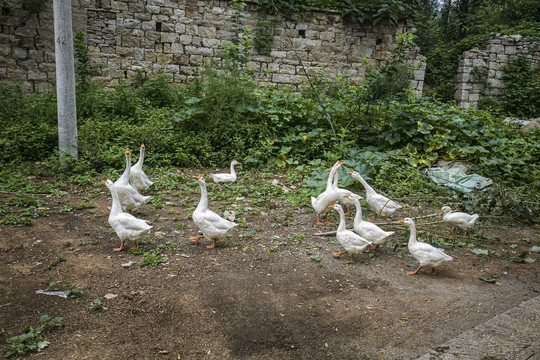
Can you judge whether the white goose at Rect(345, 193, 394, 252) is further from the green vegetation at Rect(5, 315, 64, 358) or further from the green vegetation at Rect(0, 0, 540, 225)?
the green vegetation at Rect(5, 315, 64, 358)

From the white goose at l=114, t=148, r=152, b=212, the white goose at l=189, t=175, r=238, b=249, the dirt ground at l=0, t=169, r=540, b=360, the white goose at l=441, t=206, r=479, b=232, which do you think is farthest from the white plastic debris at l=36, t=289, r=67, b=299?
the white goose at l=441, t=206, r=479, b=232


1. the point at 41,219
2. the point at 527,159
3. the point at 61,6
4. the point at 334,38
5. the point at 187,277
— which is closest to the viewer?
the point at 187,277

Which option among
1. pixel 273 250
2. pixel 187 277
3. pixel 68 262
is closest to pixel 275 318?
pixel 187 277

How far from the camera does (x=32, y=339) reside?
2.63 meters

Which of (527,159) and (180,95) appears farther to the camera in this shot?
(180,95)

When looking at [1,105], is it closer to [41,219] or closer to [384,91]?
[41,219]

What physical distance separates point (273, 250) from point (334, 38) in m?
9.93

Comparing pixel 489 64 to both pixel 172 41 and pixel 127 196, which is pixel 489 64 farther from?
pixel 127 196

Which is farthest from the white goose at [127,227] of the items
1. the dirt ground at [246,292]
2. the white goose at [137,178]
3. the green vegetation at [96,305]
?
the white goose at [137,178]

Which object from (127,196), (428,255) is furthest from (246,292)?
(127,196)

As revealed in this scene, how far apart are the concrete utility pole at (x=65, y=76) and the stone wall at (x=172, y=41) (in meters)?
4.17

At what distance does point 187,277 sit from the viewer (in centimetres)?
364

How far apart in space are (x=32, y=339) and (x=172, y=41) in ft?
33.2

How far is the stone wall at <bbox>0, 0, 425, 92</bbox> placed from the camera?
395 inches
